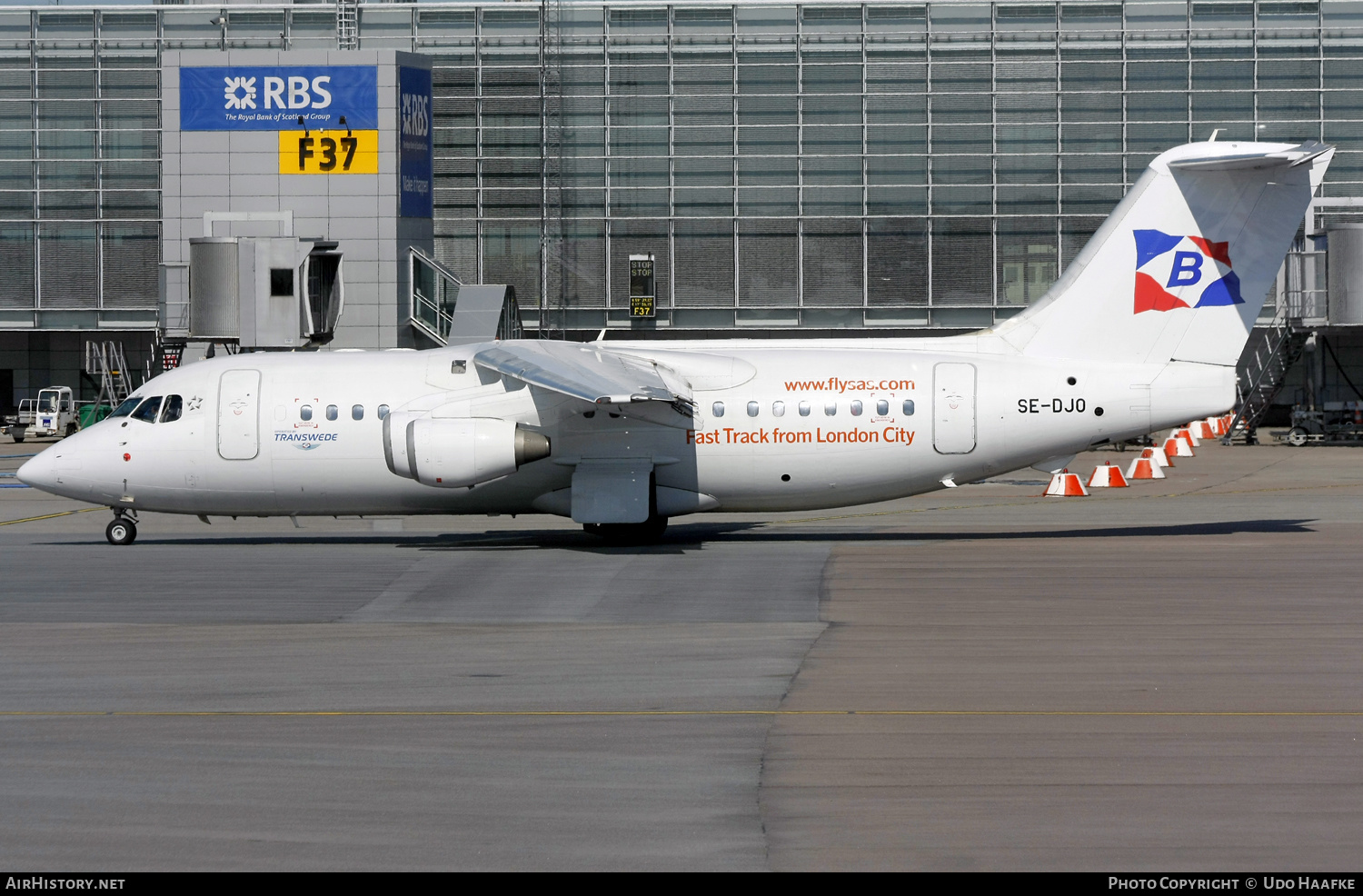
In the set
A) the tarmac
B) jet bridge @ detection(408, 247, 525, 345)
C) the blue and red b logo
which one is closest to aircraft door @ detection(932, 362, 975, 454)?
the tarmac

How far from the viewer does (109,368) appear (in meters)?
68.8

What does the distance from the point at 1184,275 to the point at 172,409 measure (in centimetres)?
1750

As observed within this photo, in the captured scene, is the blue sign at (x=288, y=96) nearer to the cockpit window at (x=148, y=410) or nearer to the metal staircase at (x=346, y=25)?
the metal staircase at (x=346, y=25)

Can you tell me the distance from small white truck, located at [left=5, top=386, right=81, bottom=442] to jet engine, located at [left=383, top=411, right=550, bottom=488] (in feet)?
152

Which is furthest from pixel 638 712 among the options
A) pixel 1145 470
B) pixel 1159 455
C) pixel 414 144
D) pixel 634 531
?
pixel 414 144

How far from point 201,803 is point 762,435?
52.3 ft

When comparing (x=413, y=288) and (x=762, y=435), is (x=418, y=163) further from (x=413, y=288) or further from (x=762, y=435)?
(x=762, y=435)

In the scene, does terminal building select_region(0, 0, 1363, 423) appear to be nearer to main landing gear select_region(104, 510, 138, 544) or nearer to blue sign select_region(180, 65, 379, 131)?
blue sign select_region(180, 65, 379, 131)

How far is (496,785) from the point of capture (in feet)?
32.7

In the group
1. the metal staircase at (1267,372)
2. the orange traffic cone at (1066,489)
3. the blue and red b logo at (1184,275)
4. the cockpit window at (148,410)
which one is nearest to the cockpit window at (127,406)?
the cockpit window at (148,410)

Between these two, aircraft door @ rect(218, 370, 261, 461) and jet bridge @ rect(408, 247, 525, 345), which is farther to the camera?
jet bridge @ rect(408, 247, 525, 345)

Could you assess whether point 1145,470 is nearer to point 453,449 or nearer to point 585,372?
point 585,372

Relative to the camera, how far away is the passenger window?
83.7 ft

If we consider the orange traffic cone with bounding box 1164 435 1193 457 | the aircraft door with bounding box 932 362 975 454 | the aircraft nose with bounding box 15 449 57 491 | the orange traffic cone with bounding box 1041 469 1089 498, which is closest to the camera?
the aircraft door with bounding box 932 362 975 454
